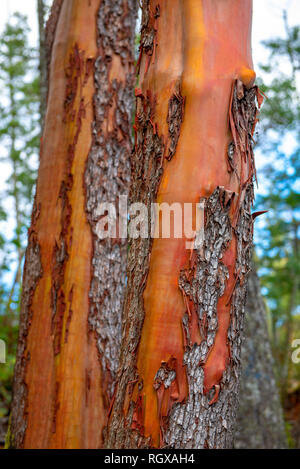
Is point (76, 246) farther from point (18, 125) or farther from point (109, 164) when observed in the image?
point (18, 125)

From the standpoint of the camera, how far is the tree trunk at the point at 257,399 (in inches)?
135

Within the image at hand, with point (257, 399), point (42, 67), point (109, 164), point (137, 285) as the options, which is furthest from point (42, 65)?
point (257, 399)

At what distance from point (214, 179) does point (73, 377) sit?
163 centimetres

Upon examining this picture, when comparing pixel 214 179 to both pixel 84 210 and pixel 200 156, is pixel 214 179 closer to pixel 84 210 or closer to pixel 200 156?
pixel 200 156

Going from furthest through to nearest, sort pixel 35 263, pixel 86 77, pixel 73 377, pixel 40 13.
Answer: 1. pixel 40 13
2. pixel 86 77
3. pixel 35 263
4. pixel 73 377

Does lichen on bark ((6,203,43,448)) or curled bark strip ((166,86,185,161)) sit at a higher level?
curled bark strip ((166,86,185,161))

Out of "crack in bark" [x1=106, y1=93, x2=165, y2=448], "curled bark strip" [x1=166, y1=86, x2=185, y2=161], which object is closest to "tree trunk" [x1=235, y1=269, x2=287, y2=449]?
"crack in bark" [x1=106, y1=93, x2=165, y2=448]

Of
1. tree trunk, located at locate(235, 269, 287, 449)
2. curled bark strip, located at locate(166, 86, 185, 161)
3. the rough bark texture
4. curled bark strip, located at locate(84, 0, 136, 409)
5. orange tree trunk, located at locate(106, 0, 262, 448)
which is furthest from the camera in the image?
the rough bark texture

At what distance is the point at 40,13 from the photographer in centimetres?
464

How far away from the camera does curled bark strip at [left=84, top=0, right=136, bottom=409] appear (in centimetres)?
263

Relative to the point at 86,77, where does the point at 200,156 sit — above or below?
below

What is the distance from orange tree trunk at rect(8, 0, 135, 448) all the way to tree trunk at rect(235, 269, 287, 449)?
137cm

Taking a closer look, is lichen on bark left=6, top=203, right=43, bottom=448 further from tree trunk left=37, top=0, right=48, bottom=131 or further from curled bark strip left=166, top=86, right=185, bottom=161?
curled bark strip left=166, top=86, right=185, bottom=161

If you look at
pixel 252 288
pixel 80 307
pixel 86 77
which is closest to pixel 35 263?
pixel 80 307
